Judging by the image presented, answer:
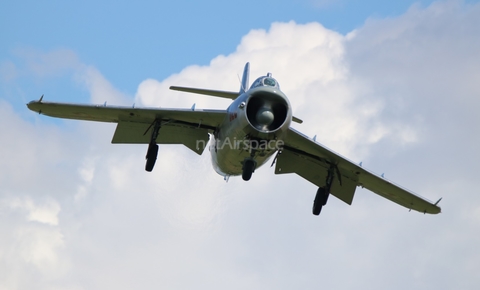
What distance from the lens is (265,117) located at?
2895 cm

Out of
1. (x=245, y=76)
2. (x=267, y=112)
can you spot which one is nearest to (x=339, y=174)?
(x=245, y=76)

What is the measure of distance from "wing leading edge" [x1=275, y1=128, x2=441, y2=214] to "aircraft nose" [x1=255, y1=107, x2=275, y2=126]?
16.4ft

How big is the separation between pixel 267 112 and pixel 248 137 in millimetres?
1151

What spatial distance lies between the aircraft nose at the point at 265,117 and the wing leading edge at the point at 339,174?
5.01 metres

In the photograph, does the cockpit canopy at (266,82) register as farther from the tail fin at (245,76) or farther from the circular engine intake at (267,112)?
the tail fin at (245,76)

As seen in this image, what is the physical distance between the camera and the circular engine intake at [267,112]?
29.1 m

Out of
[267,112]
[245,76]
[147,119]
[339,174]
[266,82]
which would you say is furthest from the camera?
[245,76]

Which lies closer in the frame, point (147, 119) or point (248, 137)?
point (248, 137)

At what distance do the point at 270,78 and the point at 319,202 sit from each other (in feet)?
24.4

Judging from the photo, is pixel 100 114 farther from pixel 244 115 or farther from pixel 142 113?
pixel 244 115

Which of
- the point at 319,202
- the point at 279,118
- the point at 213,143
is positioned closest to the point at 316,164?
the point at 319,202

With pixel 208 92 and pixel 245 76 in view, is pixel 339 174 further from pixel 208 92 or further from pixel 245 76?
pixel 208 92

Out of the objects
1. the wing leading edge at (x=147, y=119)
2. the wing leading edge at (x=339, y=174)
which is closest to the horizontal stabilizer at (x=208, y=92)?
the wing leading edge at (x=147, y=119)

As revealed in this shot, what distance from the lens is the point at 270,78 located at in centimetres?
3036
